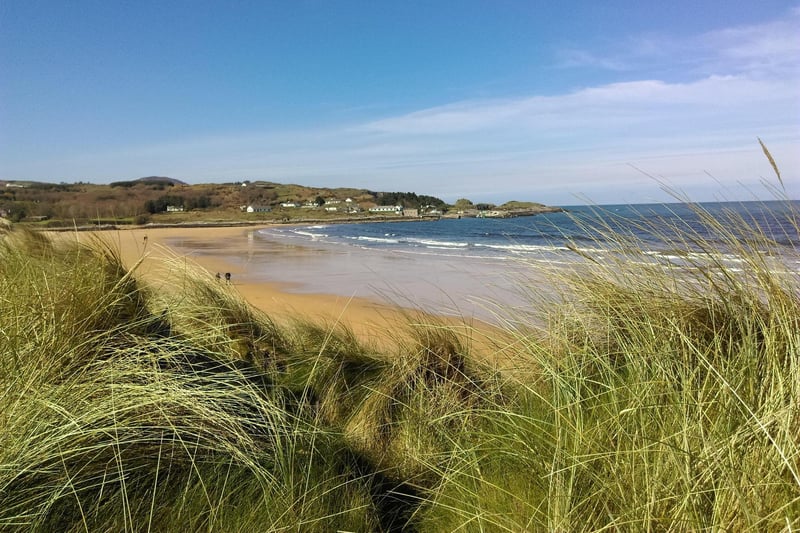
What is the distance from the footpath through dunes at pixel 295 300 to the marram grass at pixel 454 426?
1.70ft

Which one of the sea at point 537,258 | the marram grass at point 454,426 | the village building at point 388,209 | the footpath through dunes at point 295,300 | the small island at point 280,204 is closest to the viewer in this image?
the marram grass at point 454,426

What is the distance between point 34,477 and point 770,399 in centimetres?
264

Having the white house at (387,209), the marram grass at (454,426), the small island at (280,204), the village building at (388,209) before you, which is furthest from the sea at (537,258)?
the white house at (387,209)

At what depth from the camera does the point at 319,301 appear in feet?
36.5

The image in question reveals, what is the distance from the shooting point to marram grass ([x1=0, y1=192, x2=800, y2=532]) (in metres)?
1.75

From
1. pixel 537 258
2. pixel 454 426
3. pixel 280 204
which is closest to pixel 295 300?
pixel 537 258

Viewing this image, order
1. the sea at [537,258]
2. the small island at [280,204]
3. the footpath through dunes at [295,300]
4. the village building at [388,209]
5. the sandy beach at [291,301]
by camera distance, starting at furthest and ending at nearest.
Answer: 1. the village building at [388,209]
2. the small island at [280,204]
3. the sandy beach at [291,301]
4. the footpath through dunes at [295,300]
5. the sea at [537,258]

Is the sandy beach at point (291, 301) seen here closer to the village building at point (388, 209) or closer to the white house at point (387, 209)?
the village building at point (388, 209)

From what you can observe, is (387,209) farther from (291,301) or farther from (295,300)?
(291,301)

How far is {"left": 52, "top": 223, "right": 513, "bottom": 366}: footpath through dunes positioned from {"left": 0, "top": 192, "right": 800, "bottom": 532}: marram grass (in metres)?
0.52

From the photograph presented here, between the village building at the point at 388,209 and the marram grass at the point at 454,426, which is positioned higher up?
the marram grass at the point at 454,426

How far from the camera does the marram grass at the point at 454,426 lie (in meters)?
1.75

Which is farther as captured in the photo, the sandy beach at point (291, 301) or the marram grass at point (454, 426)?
the sandy beach at point (291, 301)

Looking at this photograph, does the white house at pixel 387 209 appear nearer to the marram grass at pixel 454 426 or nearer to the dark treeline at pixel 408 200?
the dark treeline at pixel 408 200
